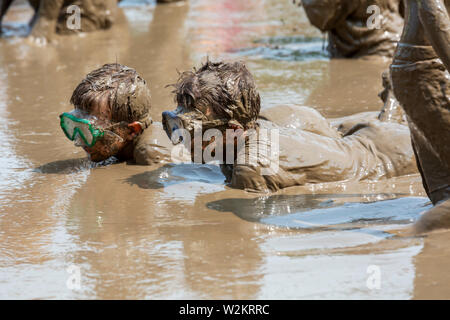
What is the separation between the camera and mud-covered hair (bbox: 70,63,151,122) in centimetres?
382

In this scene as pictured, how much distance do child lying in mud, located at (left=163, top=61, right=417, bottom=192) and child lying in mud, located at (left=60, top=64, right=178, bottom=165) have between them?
0.47 meters

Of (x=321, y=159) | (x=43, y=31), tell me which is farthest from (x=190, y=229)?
(x=43, y=31)

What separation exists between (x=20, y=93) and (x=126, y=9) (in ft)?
16.3

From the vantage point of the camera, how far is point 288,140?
3.50 metres

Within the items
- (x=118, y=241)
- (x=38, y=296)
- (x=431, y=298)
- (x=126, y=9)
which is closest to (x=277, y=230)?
(x=118, y=241)

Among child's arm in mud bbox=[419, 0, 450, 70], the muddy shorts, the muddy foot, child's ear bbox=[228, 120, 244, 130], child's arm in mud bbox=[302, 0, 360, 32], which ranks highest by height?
child's arm in mud bbox=[419, 0, 450, 70]

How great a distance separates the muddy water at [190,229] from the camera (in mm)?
2264

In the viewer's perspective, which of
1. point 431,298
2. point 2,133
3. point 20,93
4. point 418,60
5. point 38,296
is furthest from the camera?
point 20,93

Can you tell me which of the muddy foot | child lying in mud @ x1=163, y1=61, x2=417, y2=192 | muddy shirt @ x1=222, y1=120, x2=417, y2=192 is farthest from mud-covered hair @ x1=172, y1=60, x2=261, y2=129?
the muddy foot

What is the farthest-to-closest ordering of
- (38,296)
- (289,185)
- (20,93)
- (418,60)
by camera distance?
(20,93)
(289,185)
(418,60)
(38,296)

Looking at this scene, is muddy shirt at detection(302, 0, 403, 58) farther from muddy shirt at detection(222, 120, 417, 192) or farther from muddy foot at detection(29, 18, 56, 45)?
muddy foot at detection(29, 18, 56, 45)

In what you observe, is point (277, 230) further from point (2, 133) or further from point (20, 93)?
point (20, 93)

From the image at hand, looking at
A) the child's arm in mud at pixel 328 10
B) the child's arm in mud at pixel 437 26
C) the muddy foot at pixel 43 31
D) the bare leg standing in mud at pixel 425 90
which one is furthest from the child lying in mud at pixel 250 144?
the muddy foot at pixel 43 31

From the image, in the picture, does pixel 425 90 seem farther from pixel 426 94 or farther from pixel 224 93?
pixel 224 93
